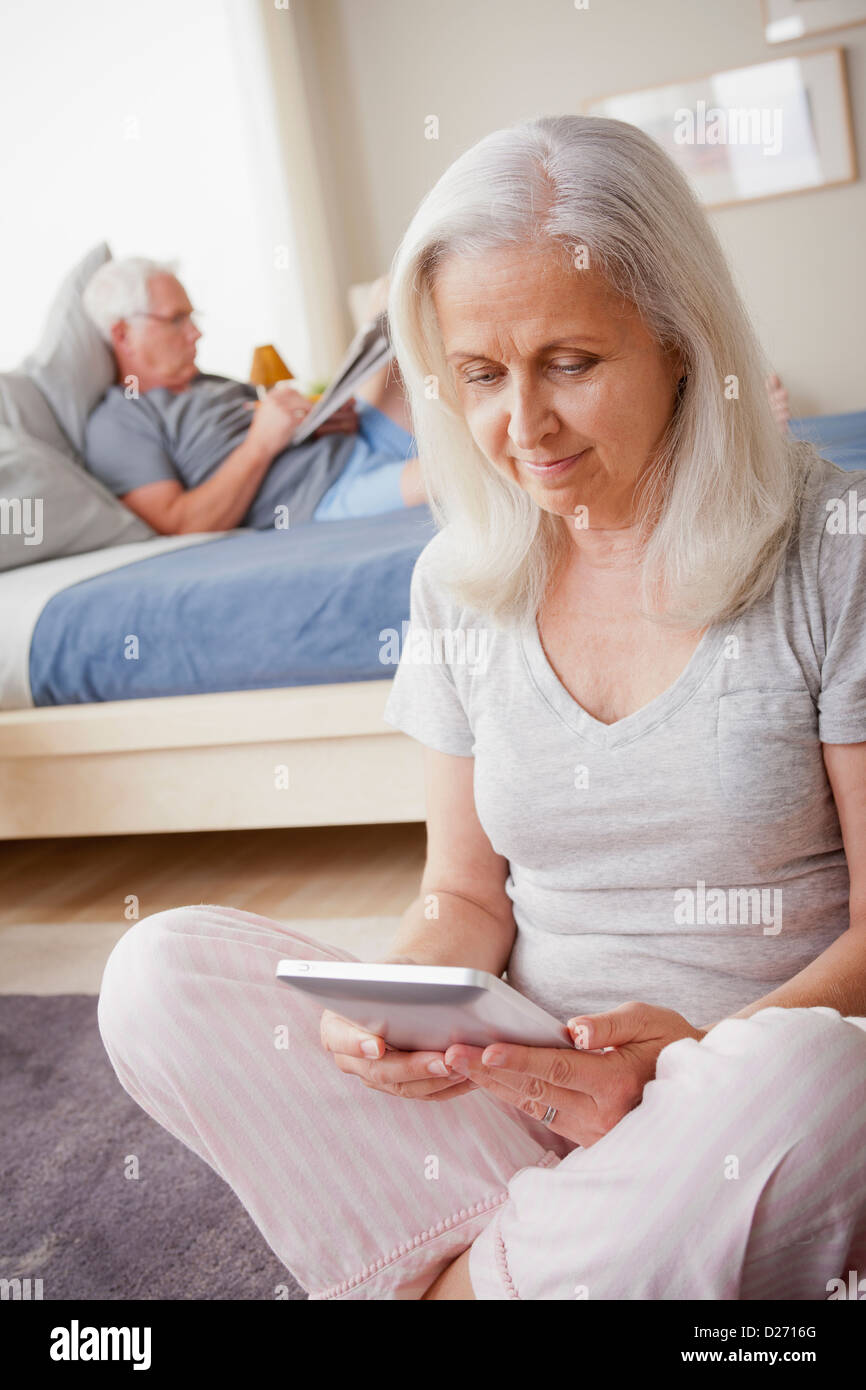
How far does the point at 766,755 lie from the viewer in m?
0.89

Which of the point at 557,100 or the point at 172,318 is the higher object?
the point at 557,100

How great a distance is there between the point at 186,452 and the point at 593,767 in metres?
1.89

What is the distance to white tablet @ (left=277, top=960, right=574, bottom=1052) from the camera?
2.25 ft

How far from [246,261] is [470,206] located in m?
3.63

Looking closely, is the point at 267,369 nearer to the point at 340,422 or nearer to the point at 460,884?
the point at 340,422

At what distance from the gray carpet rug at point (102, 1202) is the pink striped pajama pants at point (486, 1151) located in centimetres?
28

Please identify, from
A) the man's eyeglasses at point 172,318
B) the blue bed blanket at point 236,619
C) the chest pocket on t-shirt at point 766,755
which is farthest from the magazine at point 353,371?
the chest pocket on t-shirt at point 766,755

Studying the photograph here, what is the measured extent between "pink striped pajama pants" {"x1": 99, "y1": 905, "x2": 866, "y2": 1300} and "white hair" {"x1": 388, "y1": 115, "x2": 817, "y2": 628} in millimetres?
347

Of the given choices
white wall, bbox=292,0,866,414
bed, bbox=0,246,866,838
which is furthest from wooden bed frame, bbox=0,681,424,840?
white wall, bbox=292,0,866,414

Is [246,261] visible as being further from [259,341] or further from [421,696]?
[421,696]

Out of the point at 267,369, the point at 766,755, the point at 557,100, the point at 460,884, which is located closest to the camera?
the point at 766,755

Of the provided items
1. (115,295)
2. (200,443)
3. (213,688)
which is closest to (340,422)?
(200,443)

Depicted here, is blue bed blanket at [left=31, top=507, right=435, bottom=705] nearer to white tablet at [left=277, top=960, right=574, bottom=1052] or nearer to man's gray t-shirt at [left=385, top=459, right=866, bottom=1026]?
man's gray t-shirt at [left=385, top=459, right=866, bottom=1026]

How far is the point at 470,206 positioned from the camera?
0.87m
